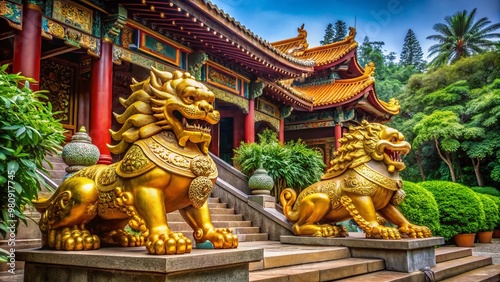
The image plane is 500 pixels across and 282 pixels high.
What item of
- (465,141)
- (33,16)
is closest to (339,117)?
(465,141)

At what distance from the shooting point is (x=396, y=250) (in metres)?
4.87

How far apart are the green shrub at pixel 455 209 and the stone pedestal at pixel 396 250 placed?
14.6ft

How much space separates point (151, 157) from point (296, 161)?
6.74 m

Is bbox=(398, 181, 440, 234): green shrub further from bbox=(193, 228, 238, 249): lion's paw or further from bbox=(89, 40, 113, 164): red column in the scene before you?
bbox=(193, 228, 238, 249): lion's paw

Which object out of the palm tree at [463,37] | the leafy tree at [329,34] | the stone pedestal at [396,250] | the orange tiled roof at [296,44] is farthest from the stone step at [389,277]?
the leafy tree at [329,34]

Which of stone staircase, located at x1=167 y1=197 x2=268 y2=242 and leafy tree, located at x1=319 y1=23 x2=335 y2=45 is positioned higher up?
leafy tree, located at x1=319 y1=23 x2=335 y2=45

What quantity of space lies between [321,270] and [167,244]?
2006mm

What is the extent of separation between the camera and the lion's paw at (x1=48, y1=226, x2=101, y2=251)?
3008 mm

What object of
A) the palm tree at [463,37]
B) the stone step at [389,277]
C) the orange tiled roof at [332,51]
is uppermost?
the palm tree at [463,37]

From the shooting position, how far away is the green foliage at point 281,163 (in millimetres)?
8789

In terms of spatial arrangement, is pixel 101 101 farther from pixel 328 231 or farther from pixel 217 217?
pixel 328 231

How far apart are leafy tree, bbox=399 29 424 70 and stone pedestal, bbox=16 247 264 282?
175ft

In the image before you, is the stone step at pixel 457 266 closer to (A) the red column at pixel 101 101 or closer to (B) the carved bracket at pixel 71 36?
(A) the red column at pixel 101 101

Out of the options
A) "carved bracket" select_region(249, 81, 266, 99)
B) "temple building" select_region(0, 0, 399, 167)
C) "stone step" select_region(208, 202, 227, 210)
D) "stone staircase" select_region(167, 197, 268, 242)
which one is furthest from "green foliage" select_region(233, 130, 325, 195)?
"carved bracket" select_region(249, 81, 266, 99)
